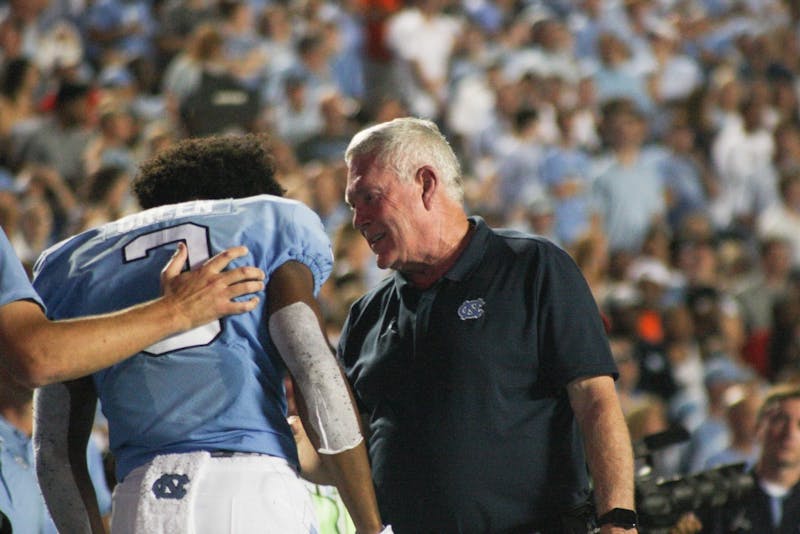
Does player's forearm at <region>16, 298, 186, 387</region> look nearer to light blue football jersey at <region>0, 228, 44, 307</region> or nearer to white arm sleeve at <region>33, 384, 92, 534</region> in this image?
light blue football jersey at <region>0, 228, 44, 307</region>

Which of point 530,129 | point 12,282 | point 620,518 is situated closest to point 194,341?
point 12,282

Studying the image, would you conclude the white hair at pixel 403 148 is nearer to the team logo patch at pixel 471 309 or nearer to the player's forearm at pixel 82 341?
the team logo patch at pixel 471 309

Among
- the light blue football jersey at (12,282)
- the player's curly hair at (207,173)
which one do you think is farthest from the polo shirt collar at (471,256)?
the light blue football jersey at (12,282)

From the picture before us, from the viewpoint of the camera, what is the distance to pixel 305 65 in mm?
10734

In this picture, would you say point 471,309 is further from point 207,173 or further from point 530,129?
point 530,129

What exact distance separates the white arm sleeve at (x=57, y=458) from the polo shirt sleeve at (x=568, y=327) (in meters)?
1.15

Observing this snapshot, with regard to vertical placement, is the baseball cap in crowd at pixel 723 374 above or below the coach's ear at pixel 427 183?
below

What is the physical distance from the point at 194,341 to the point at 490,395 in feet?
2.70

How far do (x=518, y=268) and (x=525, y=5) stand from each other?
1077 cm

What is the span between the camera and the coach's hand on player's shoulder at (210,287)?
2711 millimetres

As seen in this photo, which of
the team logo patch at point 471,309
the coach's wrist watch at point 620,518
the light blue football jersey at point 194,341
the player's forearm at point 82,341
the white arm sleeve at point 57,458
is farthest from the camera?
the team logo patch at point 471,309

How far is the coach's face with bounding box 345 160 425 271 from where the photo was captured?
341cm

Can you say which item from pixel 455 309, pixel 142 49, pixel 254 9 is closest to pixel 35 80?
pixel 142 49

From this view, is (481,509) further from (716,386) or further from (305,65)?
(305,65)
